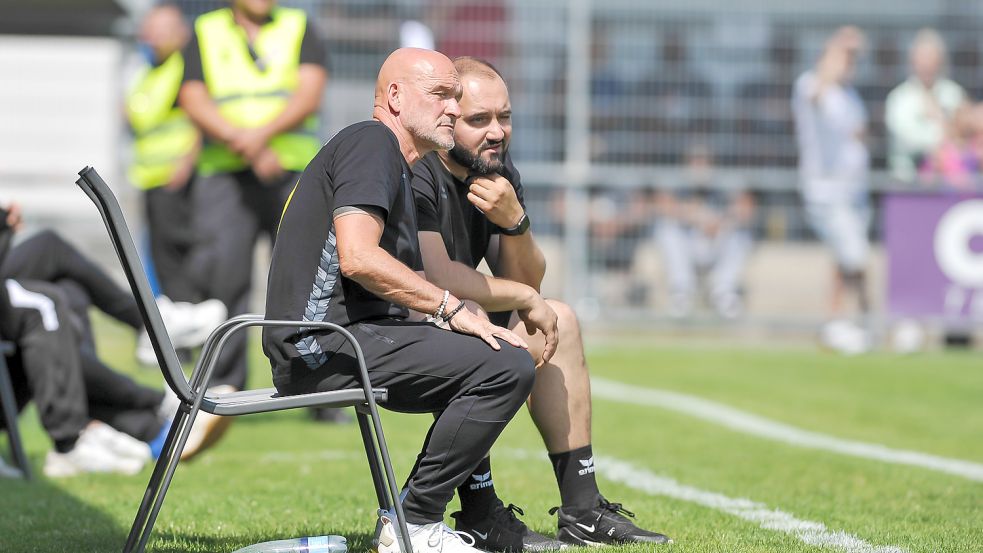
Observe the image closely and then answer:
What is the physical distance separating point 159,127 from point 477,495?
7461 mm

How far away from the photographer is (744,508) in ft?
Result: 18.4

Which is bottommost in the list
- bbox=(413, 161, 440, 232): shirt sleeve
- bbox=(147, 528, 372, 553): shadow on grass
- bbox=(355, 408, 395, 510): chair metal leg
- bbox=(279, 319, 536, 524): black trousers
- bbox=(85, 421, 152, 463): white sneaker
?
bbox=(85, 421, 152, 463): white sneaker

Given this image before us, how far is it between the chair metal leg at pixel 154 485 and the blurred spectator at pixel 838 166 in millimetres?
10409

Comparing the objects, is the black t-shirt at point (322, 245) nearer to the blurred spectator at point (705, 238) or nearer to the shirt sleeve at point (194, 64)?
the shirt sleeve at point (194, 64)

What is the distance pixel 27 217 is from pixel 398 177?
36.9 ft

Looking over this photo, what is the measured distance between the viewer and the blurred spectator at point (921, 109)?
15.1 metres

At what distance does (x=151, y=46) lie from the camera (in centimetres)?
1183

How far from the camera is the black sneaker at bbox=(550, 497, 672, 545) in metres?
4.82

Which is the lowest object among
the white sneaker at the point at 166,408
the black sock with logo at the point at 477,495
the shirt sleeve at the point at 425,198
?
the white sneaker at the point at 166,408

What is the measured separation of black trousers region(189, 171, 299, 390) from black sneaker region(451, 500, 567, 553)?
12.5ft

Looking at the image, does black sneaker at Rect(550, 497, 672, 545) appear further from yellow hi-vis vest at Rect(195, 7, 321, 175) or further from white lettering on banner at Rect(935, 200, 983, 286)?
white lettering on banner at Rect(935, 200, 983, 286)

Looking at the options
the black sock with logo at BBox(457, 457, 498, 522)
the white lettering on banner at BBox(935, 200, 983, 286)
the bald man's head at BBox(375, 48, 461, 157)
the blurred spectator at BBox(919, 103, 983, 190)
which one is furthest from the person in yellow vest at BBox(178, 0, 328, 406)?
the blurred spectator at BBox(919, 103, 983, 190)

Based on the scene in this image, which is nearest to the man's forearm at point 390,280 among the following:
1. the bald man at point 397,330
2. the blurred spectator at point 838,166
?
the bald man at point 397,330

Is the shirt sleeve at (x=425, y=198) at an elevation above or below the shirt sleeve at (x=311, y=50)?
below
